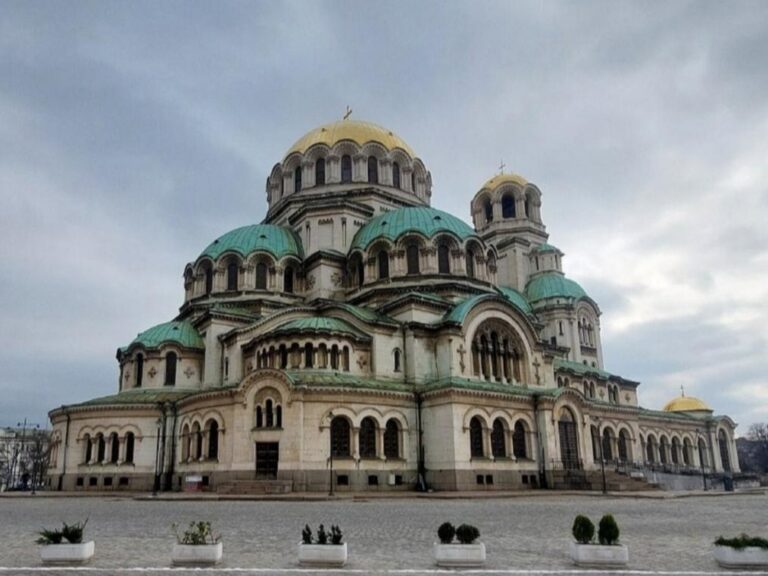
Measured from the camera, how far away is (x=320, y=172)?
55312 millimetres

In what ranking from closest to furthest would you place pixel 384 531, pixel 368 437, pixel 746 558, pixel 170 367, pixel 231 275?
pixel 746 558
pixel 384 531
pixel 368 437
pixel 170 367
pixel 231 275

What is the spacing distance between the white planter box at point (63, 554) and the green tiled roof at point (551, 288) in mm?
54207

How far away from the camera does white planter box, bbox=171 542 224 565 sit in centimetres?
1126

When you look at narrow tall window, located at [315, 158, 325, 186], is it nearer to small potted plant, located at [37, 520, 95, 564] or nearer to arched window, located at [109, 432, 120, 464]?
arched window, located at [109, 432, 120, 464]

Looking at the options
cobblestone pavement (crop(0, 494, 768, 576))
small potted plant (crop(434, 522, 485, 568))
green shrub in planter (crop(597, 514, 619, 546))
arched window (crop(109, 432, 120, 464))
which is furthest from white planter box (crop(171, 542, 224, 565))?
arched window (crop(109, 432, 120, 464))

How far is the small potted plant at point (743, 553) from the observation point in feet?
35.4

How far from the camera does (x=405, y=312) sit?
4194 centimetres

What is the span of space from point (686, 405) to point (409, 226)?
130 feet

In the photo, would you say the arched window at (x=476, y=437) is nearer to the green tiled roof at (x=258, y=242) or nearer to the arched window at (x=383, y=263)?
the arched window at (x=383, y=263)

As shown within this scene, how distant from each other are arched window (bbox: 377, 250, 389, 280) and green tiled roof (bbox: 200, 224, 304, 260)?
728 centimetres

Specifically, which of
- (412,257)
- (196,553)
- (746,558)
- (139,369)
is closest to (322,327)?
(412,257)

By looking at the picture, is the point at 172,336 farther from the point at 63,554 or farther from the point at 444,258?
the point at 63,554

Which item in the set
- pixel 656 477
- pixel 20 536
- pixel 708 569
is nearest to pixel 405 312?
pixel 656 477

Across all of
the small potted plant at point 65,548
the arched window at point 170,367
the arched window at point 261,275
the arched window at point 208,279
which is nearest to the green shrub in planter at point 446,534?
the small potted plant at point 65,548
